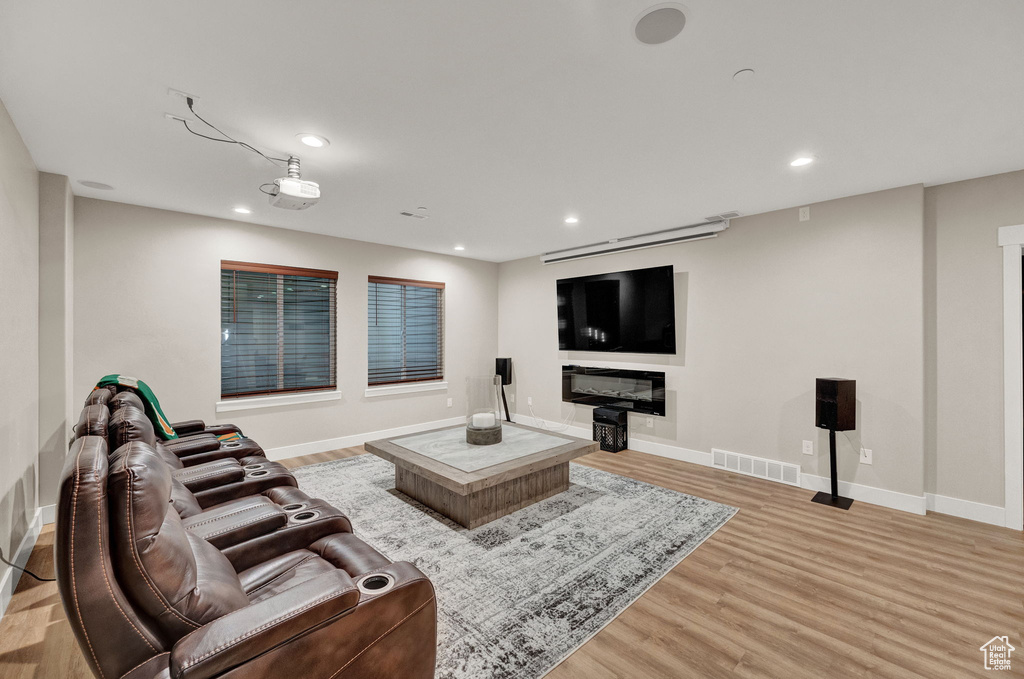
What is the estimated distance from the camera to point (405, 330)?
19.4 feet

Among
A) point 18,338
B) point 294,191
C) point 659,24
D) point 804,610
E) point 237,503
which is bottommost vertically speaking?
point 804,610

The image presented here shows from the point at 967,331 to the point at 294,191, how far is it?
192 inches

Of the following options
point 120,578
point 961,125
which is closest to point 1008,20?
point 961,125

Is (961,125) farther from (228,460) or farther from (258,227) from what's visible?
(258,227)

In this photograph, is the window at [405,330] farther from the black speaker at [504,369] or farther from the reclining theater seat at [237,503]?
the reclining theater seat at [237,503]

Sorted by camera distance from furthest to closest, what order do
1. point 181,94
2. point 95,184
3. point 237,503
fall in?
point 95,184 < point 237,503 < point 181,94

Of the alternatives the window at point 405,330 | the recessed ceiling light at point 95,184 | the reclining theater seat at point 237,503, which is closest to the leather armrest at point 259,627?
the reclining theater seat at point 237,503

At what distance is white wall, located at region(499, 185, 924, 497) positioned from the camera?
342 cm

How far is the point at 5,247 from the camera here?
220cm

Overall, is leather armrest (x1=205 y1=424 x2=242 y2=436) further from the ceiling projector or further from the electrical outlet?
the electrical outlet

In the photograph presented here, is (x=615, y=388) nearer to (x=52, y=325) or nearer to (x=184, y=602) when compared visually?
(x=184, y=602)

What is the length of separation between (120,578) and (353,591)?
55 cm

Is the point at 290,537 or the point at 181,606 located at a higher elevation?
the point at 181,606

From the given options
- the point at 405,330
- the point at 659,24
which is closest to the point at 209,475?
the point at 659,24
